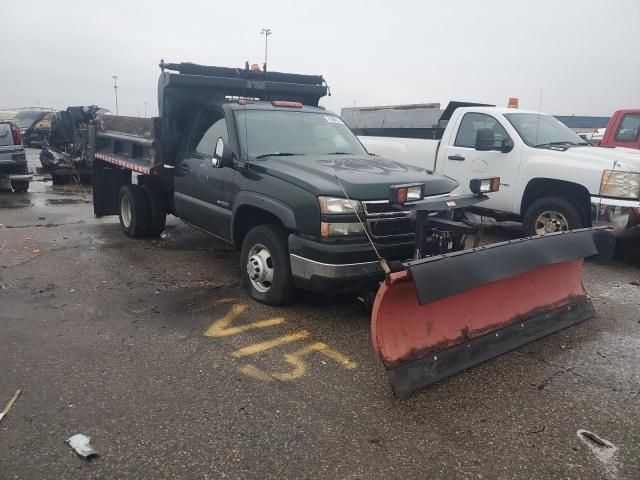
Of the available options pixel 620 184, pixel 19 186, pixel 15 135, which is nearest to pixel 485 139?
pixel 620 184

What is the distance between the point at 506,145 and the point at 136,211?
5479mm

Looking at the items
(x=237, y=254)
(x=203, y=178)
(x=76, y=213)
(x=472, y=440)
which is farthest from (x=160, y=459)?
(x=76, y=213)

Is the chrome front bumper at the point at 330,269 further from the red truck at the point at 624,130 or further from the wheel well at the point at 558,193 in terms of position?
the red truck at the point at 624,130

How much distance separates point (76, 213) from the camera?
1013cm

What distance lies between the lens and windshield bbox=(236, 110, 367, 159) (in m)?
5.34

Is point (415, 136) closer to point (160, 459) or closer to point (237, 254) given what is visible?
point (237, 254)

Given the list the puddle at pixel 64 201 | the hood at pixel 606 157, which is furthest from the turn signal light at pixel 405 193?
the puddle at pixel 64 201

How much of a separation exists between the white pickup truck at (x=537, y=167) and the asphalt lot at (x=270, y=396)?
1.68m

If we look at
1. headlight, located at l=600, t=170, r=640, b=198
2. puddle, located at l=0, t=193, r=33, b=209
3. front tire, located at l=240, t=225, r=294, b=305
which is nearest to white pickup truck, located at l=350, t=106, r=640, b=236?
headlight, located at l=600, t=170, r=640, b=198

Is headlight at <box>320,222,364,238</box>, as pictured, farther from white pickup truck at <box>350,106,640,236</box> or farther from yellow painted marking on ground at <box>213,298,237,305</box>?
white pickup truck at <box>350,106,640,236</box>

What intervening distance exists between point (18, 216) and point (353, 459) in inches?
359

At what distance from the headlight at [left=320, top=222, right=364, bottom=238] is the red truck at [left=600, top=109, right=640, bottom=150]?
7778 millimetres

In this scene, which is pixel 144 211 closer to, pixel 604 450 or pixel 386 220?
pixel 386 220

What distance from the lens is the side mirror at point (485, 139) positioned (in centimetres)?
720
